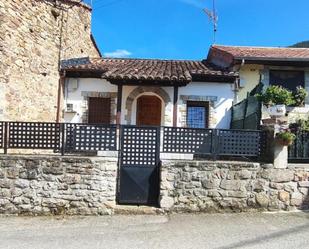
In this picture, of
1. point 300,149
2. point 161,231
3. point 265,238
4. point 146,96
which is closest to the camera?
point 265,238

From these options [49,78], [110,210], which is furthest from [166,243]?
[49,78]

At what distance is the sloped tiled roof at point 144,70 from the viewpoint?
12.0 m

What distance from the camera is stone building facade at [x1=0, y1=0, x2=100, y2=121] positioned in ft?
31.6

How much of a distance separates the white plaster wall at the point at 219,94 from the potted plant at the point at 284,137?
4.89 metres

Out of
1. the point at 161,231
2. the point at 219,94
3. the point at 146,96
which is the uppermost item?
the point at 219,94

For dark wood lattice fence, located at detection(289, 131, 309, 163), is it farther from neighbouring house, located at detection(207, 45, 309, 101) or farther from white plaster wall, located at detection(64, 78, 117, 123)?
white plaster wall, located at detection(64, 78, 117, 123)

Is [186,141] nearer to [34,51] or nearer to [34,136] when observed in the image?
[34,136]

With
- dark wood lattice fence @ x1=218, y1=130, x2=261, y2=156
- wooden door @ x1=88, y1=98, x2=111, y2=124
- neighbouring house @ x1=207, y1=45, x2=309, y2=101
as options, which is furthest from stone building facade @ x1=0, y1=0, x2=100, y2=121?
neighbouring house @ x1=207, y1=45, x2=309, y2=101

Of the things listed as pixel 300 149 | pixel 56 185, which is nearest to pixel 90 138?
pixel 56 185

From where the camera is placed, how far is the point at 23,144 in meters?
8.23

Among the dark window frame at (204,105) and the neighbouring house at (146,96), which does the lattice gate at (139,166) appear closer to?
the neighbouring house at (146,96)

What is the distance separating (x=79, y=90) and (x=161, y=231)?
7.72m

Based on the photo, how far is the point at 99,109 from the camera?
518 inches

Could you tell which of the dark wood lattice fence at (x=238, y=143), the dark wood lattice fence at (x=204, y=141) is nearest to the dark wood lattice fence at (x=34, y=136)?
the dark wood lattice fence at (x=204, y=141)
